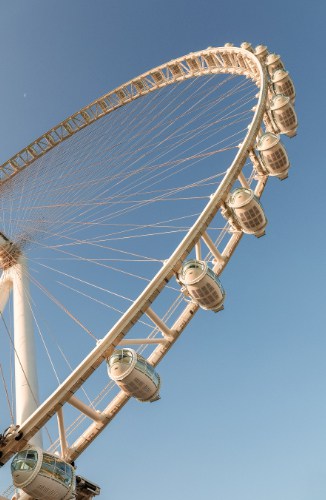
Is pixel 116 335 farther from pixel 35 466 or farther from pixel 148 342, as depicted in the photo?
pixel 35 466

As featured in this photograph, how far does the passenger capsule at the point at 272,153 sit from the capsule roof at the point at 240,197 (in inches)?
74.3

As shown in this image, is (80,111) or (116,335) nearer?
(116,335)

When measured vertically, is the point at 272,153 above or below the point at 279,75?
below

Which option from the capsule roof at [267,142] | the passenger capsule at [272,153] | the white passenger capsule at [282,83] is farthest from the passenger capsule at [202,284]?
the white passenger capsule at [282,83]

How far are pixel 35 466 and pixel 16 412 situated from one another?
432cm

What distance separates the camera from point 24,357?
14.4 metres

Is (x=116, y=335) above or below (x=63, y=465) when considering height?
above

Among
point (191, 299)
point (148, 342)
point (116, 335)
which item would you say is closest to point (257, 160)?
point (191, 299)

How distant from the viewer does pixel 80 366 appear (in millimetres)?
9789

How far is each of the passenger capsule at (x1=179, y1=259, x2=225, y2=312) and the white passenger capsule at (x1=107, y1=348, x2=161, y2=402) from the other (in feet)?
6.01

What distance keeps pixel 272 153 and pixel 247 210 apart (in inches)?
92.2

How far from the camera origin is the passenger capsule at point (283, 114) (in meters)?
16.7

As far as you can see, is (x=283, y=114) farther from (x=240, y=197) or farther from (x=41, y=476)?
(x=41, y=476)

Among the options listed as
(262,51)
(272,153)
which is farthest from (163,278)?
(262,51)
